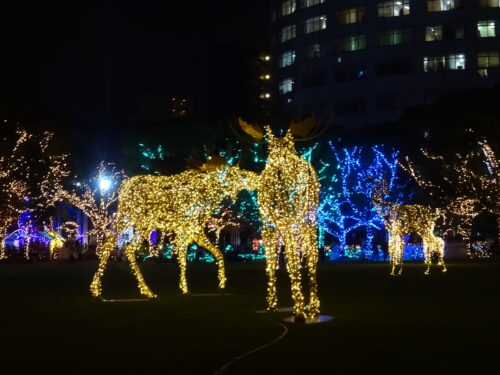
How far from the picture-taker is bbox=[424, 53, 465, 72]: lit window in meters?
91.3

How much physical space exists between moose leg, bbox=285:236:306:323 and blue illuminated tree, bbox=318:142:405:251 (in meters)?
41.7

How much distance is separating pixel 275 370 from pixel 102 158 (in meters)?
63.9

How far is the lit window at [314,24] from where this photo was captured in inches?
3885

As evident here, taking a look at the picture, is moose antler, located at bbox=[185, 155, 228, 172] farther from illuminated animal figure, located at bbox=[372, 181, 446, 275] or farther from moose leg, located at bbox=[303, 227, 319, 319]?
illuminated animal figure, located at bbox=[372, 181, 446, 275]

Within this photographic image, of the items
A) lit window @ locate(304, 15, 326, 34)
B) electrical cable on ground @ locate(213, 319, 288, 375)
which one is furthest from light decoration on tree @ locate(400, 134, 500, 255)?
lit window @ locate(304, 15, 326, 34)

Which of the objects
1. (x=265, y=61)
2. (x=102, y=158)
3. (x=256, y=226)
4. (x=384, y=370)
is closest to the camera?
(x=384, y=370)

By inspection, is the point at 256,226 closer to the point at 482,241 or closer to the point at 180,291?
the point at 482,241

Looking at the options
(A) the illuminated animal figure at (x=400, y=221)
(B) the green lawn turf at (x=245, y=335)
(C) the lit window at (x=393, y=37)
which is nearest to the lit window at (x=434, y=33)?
(C) the lit window at (x=393, y=37)

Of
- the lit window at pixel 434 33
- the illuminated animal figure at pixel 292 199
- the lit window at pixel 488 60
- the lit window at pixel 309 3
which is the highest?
the lit window at pixel 309 3

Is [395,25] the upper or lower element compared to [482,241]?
upper

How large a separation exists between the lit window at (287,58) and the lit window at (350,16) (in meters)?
7.39

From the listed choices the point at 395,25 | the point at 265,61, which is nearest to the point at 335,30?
the point at 395,25

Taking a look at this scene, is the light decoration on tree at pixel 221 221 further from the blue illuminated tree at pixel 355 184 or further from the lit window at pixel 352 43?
the lit window at pixel 352 43

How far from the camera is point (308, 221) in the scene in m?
15.1
